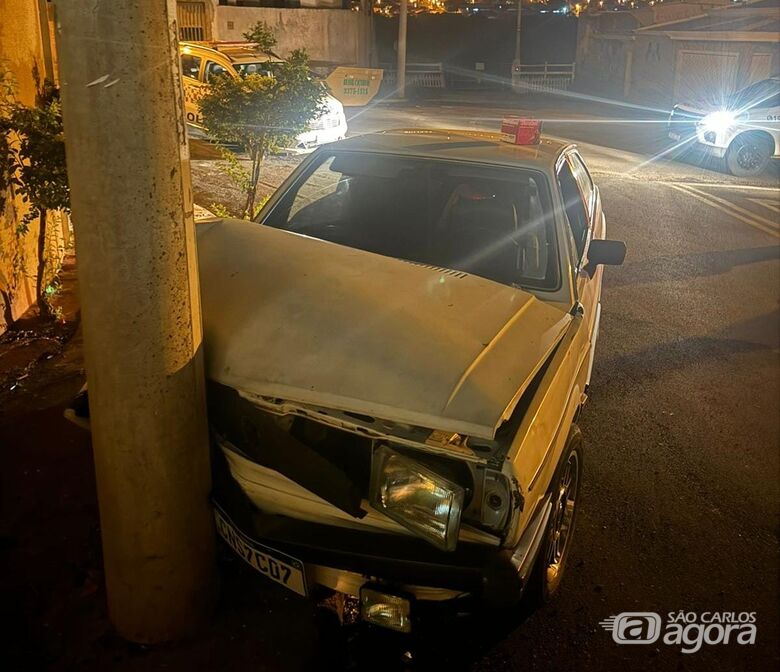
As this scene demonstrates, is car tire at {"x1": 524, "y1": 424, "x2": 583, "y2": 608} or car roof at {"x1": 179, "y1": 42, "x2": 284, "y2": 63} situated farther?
car roof at {"x1": 179, "y1": 42, "x2": 284, "y2": 63}

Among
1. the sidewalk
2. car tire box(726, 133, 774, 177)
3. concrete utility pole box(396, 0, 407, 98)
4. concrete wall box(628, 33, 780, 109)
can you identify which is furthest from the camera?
concrete utility pole box(396, 0, 407, 98)

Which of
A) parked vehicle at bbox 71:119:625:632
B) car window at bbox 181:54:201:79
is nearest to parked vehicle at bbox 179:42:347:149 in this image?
car window at bbox 181:54:201:79

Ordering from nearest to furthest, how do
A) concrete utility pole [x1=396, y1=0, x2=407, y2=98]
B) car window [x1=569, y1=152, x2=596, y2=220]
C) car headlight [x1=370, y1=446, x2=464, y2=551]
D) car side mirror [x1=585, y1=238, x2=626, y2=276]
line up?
car headlight [x1=370, y1=446, x2=464, y2=551] → car side mirror [x1=585, y1=238, x2=626, y2=276] → car window [x1=569, y1=152, x2=596, y2=220] → concrete utility pole [x1=396, y1=0, x2=407, y2=98]

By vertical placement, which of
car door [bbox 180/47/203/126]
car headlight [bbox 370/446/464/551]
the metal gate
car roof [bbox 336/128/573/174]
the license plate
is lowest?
the license plate

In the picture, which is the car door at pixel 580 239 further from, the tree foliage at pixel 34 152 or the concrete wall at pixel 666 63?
the concrete wall at pixel 666 63

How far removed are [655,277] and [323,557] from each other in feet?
21.6

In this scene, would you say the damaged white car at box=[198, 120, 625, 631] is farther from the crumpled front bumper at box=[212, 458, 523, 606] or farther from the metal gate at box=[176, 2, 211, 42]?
the metal gate at box=[176, 2, 211, 42]

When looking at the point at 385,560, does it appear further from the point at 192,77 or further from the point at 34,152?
the point at 192,77

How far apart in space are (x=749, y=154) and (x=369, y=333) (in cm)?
1456

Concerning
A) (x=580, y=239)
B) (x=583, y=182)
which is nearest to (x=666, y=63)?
(x=583, y=182)

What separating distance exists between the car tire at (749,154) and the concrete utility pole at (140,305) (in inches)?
580

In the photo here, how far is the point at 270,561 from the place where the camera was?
8.56ft

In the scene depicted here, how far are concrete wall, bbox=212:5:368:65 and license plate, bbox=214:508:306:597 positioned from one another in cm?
2807

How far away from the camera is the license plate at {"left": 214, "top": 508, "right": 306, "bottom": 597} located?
257cm
